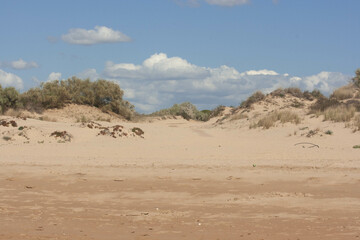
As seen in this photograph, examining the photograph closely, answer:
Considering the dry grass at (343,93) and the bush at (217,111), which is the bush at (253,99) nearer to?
the bush at (217,111)

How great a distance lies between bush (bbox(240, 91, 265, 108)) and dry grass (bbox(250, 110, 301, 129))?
24.0 ft

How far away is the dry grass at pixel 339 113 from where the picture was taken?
22438mm

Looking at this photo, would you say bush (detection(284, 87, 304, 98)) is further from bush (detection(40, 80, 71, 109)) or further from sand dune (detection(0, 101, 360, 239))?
bush (detection(40, 80, 71, 109))

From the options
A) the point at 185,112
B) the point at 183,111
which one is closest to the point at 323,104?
the point at 185,112

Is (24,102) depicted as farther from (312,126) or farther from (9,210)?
(9,210)

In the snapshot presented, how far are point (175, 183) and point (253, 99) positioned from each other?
21727mm

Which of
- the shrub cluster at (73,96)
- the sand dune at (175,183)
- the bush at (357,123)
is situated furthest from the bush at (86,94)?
the bush at (357,123)

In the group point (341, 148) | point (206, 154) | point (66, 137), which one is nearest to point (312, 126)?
point (341, 148)

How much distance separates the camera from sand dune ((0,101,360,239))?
7.79 meters

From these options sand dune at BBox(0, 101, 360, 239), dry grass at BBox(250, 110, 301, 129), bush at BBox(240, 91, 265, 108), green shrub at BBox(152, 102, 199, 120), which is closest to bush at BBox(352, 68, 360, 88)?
bush at BBox(240, 91, 265, 108)

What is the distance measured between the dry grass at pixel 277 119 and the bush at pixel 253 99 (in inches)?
289

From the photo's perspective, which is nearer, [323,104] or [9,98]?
[323,104]

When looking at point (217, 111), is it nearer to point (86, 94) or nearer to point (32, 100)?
point (86, 94)

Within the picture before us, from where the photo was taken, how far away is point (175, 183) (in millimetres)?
11914
